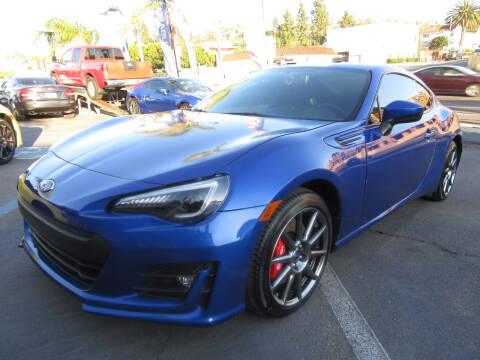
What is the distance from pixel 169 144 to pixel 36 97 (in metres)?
10.1

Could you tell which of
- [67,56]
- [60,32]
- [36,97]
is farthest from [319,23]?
[36,97]

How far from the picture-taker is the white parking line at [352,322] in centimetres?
185

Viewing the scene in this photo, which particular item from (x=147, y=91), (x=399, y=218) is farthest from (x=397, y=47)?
(x=399, y=218)

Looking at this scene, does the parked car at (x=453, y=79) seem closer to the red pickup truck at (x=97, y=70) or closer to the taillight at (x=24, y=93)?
the red pickup truck at (x=97, y=70)

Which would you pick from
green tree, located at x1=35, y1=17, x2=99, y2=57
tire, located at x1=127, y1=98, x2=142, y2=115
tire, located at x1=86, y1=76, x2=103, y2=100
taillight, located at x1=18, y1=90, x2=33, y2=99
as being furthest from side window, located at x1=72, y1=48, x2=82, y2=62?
green tree, located at x1=35, y1=17, x2=99, y2=57

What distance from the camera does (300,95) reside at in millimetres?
2852

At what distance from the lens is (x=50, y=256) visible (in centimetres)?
198

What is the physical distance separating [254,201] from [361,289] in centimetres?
121

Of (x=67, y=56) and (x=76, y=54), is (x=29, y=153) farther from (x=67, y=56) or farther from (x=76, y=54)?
(x=67, y=56)

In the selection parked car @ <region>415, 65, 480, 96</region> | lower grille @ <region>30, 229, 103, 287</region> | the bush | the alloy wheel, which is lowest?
the bush

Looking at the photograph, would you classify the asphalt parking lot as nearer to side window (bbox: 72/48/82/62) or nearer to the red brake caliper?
the red brake caliper

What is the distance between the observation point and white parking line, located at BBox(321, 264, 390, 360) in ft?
6.08

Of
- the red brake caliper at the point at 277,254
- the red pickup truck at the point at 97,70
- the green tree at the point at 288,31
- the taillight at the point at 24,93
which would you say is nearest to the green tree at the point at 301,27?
the green tree at the point at 288,31

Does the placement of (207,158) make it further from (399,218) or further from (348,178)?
(399,218)
